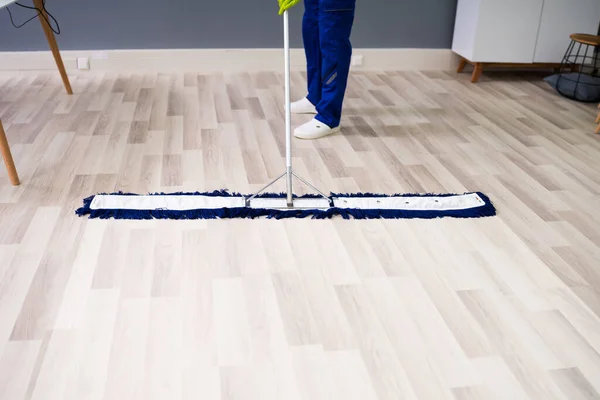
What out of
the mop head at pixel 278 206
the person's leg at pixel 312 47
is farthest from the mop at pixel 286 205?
the person's leg at pixel 312 47

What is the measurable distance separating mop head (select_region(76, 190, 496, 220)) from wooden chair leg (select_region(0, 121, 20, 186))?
36 cm

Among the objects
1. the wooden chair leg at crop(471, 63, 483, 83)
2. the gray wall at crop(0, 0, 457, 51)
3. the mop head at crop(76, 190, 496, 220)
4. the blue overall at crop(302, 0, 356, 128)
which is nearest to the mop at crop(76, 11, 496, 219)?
the mop head at crop(76, 190, 496, 220)

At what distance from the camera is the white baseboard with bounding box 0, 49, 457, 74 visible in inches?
153

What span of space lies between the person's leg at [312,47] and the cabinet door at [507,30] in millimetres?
1274

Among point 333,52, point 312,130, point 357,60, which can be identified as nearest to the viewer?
point 333,52

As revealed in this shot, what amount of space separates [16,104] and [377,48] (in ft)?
7.45

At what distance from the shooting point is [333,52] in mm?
2867

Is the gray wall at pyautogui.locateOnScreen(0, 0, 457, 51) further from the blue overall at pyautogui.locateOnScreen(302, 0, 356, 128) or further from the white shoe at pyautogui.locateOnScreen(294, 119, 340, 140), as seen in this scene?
the white shoe at pyautogui.locateOnScreen(294, 119, 340, 140)

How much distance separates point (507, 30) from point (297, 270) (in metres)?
2.63

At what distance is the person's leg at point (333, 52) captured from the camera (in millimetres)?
2781

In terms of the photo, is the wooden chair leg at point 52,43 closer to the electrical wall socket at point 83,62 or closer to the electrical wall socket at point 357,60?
the electrical wall socket at point 83,62

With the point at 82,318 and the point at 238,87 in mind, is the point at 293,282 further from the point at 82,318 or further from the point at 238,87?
the point at 238,87

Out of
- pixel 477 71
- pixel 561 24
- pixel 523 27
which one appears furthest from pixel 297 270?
pixel 561 24

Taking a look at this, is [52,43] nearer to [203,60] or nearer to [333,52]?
[203,60]
